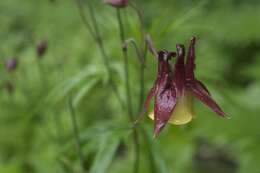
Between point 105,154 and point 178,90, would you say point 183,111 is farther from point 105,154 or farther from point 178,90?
point 105,154

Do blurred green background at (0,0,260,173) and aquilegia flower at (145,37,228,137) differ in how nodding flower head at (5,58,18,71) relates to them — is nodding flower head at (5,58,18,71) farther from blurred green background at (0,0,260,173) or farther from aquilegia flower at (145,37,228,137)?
aquilegia flower at (145,37,228,137)

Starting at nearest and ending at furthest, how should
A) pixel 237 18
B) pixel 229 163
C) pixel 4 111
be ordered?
pixel 4 111
pixel 229 163
pixel 237 18

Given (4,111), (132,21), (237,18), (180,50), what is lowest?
(237,18)

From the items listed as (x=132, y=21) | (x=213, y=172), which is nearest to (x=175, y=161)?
(x=213, y=172)

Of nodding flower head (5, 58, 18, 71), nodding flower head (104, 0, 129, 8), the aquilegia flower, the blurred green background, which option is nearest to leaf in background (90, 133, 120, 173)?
the blurred green background

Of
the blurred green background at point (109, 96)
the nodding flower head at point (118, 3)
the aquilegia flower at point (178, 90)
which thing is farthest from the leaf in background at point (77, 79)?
the aquilegia flower at point (178, 90)

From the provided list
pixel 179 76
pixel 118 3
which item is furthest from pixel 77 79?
pixel 179 76

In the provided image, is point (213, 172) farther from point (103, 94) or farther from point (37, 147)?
point (37, 147)
